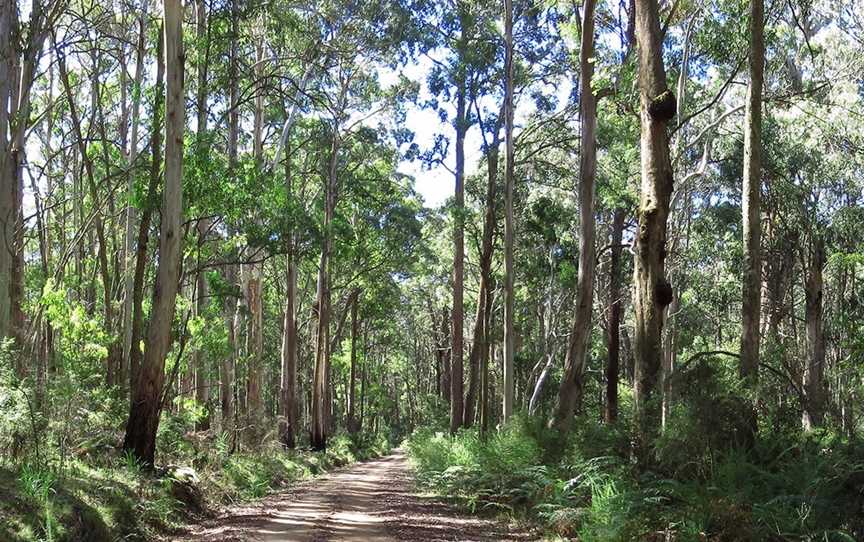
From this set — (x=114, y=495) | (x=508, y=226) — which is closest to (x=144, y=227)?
(x=114, y=495)

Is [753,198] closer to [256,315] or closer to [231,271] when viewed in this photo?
[231,271]

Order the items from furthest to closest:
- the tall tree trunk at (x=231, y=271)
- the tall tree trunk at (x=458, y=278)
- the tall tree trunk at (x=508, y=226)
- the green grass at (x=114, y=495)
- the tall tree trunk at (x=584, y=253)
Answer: the tall tree trunk at (x=458, y=278), the tall tree trunk at (x=508, y=226), the tall tree trunk at (x=231, y=271), the tall tree trunk at (x=584, y=253), the green grass at (x=114, y=495)

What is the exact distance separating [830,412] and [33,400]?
853cm

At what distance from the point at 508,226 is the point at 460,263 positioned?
446cm

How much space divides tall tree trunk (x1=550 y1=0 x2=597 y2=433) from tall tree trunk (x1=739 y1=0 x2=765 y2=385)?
2.50 metres

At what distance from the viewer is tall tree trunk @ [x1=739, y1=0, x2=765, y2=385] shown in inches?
424

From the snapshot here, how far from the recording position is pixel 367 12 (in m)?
20.7

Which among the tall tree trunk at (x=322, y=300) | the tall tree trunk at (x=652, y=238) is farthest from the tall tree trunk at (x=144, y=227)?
the tall tree trunk at (x=322, y=300)

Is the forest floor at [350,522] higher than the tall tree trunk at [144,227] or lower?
lower

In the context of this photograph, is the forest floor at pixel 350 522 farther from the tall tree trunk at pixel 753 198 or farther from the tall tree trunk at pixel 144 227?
the tall tree trunk at pixel 753 198

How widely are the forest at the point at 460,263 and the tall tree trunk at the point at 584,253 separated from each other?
0.19 ft

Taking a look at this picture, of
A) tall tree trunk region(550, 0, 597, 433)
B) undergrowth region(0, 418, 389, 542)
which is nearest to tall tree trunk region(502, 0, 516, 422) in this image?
tall tree trunk region(550, 0, 597, 433)

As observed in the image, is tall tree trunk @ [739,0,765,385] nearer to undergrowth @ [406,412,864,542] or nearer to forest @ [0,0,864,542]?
forest @ [0,0,864,542]

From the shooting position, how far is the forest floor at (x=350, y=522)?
903 cm
